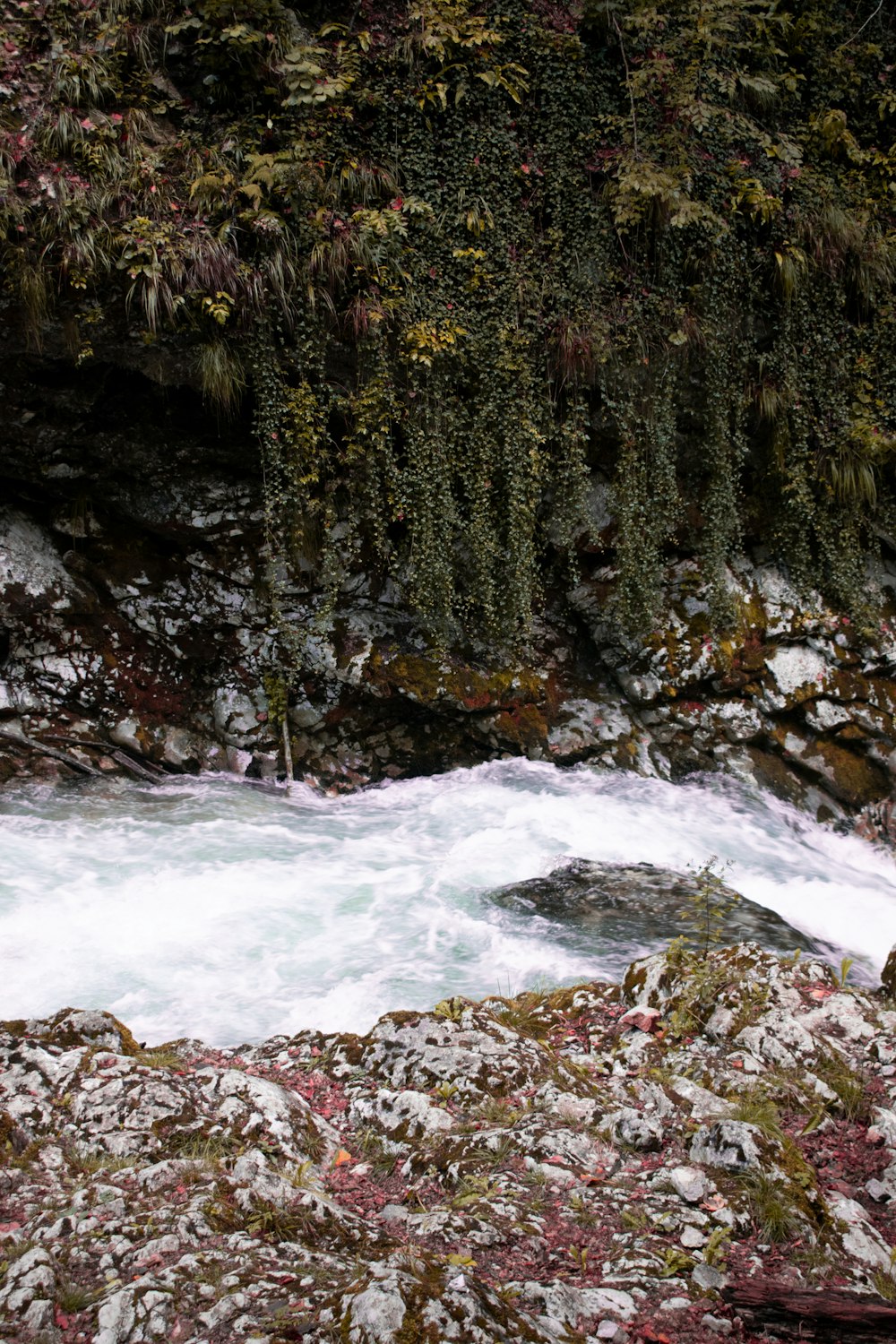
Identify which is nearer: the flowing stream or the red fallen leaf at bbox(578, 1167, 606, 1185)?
the red fallen leaf at bbox(578, 1167, 606, 1185)

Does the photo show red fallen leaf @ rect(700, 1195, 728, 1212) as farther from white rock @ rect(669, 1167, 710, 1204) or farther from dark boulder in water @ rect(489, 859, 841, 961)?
dark boulder in water @ rect(489, 859, 841, 961)

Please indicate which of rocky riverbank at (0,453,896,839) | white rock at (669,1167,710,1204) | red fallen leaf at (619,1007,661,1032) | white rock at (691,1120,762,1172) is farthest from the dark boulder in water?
white rock at (669,1167,710,1204)

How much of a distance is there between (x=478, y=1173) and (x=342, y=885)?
3.16 meters

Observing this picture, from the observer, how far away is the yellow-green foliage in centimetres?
631

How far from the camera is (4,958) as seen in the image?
14.9 feet

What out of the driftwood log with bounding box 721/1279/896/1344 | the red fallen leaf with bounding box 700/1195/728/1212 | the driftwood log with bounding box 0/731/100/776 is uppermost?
the driftwood log with bounding box 721/1279/896/1344

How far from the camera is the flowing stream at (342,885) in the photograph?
4.40 m

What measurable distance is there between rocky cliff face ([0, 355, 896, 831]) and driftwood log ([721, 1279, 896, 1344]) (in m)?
5.84

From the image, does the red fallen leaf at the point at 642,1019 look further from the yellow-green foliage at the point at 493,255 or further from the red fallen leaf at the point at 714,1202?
the yellow-green foliage at the point at 493,255

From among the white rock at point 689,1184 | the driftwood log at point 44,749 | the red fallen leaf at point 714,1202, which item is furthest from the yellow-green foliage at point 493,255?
the red fallen leaf at point 714,1202

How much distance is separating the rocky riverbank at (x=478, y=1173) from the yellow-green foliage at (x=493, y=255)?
15.4 feet

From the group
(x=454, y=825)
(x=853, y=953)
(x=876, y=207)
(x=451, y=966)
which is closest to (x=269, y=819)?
(x=454, y=825)

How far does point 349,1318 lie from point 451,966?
2.86 metres

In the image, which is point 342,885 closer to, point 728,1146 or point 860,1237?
point 728,1146
